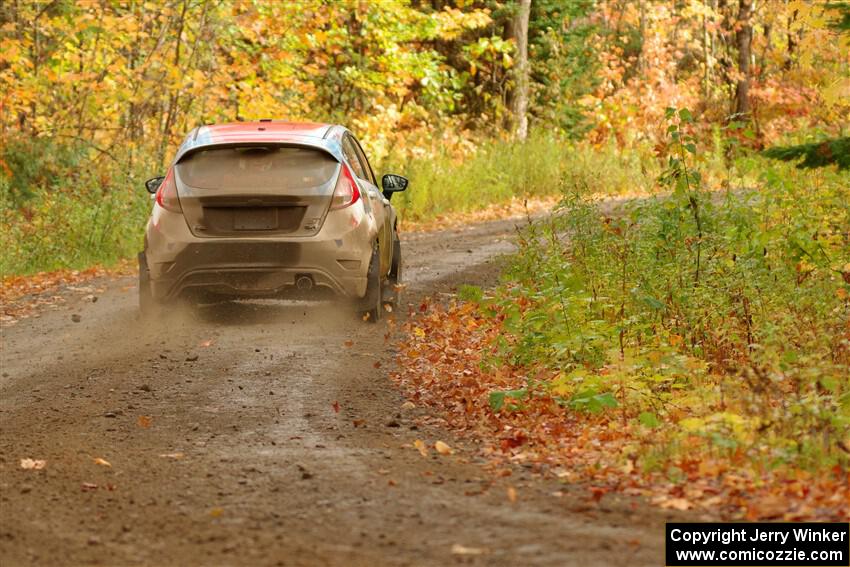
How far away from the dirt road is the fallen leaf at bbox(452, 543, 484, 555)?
0.6 inches

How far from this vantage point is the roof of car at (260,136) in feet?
39.8

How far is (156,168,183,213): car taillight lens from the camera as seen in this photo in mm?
12172

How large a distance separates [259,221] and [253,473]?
17.2 ft

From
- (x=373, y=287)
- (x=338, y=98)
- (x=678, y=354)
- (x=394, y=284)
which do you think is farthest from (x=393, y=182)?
(x=338, y=98)

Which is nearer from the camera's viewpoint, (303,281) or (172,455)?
(172,455)

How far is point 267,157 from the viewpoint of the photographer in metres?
12.1

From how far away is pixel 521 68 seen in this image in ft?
110

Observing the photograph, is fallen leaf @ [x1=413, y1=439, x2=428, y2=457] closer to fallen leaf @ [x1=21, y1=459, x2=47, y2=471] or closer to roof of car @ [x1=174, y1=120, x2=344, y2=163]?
fallen leaf @ [x1=21, y1=459, x2=47, y2=471]

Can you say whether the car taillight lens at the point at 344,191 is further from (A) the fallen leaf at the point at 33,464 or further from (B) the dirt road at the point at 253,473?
(A) the fallen leaf at the point at 33,464

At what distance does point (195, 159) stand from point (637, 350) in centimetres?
493

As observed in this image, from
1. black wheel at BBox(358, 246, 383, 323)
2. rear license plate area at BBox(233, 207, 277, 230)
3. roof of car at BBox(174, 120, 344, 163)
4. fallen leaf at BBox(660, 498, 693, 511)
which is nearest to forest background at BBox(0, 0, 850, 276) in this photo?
black wheel at BBox(358, 246, 383, 323)

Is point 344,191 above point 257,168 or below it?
below

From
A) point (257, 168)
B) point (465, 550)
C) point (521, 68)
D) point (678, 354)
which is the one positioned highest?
point (521, 68)

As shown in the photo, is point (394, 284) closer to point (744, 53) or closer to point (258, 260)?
point (258, 260)
